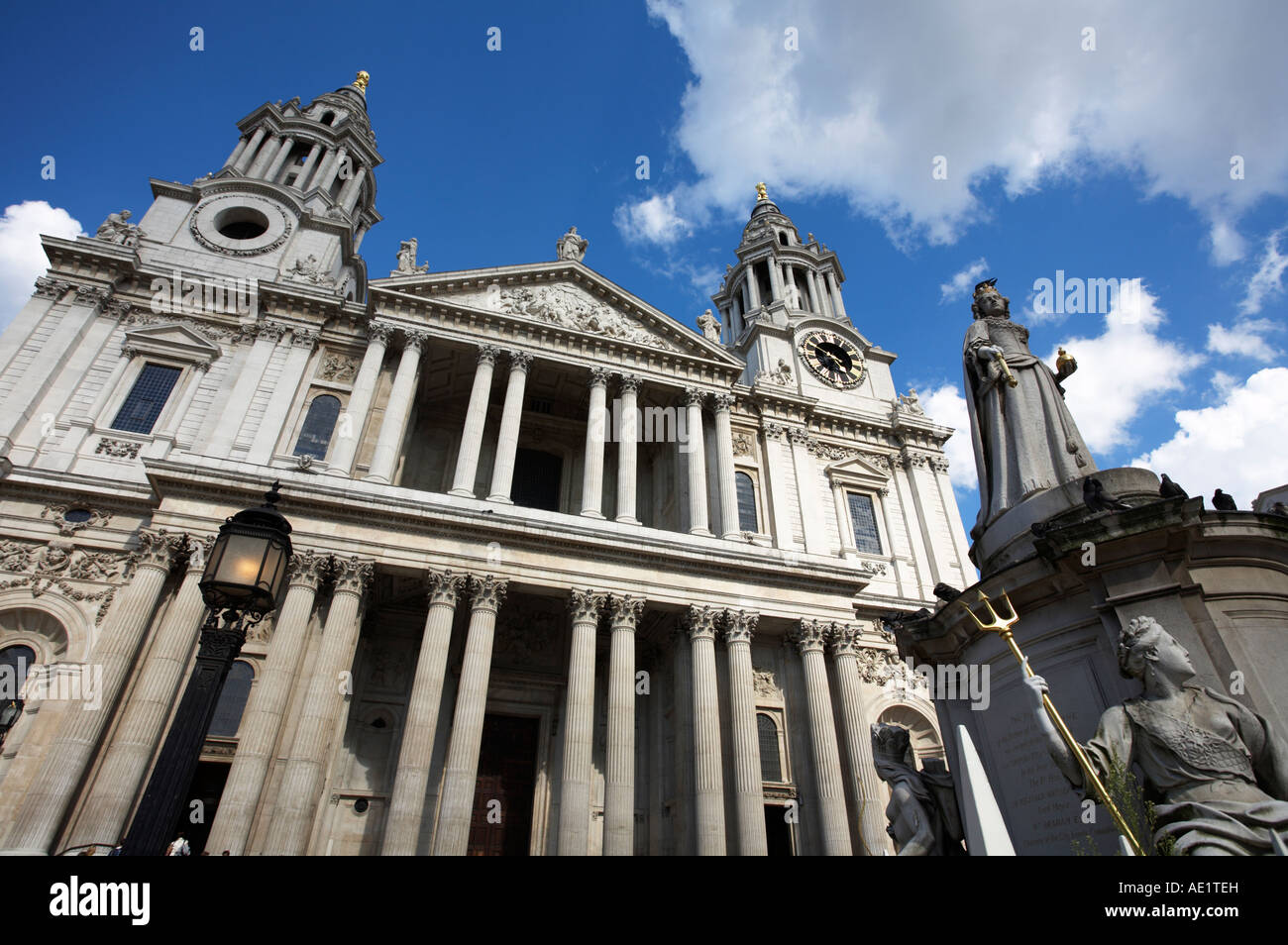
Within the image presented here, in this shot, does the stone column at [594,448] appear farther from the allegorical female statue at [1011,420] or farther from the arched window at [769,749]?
the allegorical female statue at [1011,420]

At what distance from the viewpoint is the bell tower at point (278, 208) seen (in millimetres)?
25516

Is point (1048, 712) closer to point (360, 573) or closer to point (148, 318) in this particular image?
Answer: point (360, 573)

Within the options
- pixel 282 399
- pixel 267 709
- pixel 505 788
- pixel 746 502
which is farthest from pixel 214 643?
pixel 746 502

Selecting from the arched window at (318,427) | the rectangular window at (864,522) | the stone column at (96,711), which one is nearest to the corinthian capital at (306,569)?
the stone column at (96,711)

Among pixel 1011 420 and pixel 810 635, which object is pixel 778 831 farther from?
pixel 1011 420

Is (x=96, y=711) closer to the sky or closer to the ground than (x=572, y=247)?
closer to the ground

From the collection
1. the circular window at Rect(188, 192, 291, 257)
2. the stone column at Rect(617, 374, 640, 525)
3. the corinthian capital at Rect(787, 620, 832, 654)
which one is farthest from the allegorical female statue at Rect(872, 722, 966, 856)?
the circular window at Rect(188, 192, 291, 257)

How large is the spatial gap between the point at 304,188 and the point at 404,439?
16.6m

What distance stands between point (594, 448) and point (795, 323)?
1405cm

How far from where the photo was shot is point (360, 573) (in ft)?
55.8

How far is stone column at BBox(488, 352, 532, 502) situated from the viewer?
2023 centimetres

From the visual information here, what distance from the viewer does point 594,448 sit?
21953mm

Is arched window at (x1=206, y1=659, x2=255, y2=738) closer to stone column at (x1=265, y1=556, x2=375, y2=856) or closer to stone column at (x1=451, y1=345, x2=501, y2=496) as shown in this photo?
stone column at (x1=265, y1=556, x2=375, y2=856)

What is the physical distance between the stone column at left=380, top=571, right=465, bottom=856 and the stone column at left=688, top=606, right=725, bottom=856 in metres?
6.18
